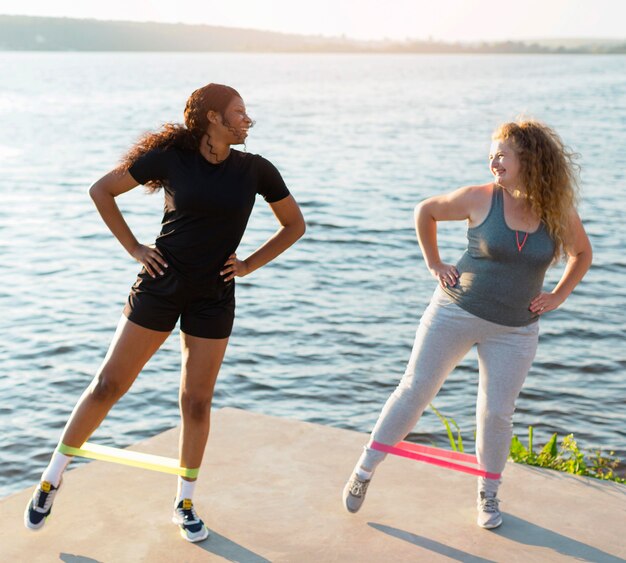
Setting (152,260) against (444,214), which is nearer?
(152,260)

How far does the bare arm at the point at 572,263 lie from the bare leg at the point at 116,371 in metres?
1.52

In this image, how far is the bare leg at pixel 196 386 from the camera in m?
4.29

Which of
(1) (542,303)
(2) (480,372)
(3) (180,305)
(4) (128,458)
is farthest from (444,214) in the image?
(4) (128,458)

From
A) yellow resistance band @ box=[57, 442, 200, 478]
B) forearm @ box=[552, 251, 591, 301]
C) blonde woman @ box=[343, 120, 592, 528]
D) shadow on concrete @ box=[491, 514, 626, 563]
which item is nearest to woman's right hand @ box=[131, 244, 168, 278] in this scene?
yellow resistance band @ box=[57, 442, 200, 478]

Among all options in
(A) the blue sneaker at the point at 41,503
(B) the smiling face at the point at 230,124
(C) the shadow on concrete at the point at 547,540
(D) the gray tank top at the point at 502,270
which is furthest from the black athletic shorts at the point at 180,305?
(C) the shadow on concrete at the point at 547,540

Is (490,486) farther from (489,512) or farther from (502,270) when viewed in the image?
(502,270)

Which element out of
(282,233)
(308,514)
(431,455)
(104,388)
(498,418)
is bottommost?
(308,514)

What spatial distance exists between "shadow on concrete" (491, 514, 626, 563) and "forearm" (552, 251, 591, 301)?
0.99 m

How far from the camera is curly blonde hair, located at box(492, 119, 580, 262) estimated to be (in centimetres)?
430

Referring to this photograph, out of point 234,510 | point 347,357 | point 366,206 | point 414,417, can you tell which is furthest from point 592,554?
point 366,206

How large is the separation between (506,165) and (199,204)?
121cm

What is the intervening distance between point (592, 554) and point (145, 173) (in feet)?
7.71

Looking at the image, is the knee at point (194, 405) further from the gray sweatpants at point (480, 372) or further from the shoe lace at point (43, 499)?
the gray sweatpants at point (480, 372)

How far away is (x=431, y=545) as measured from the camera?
446 cm
